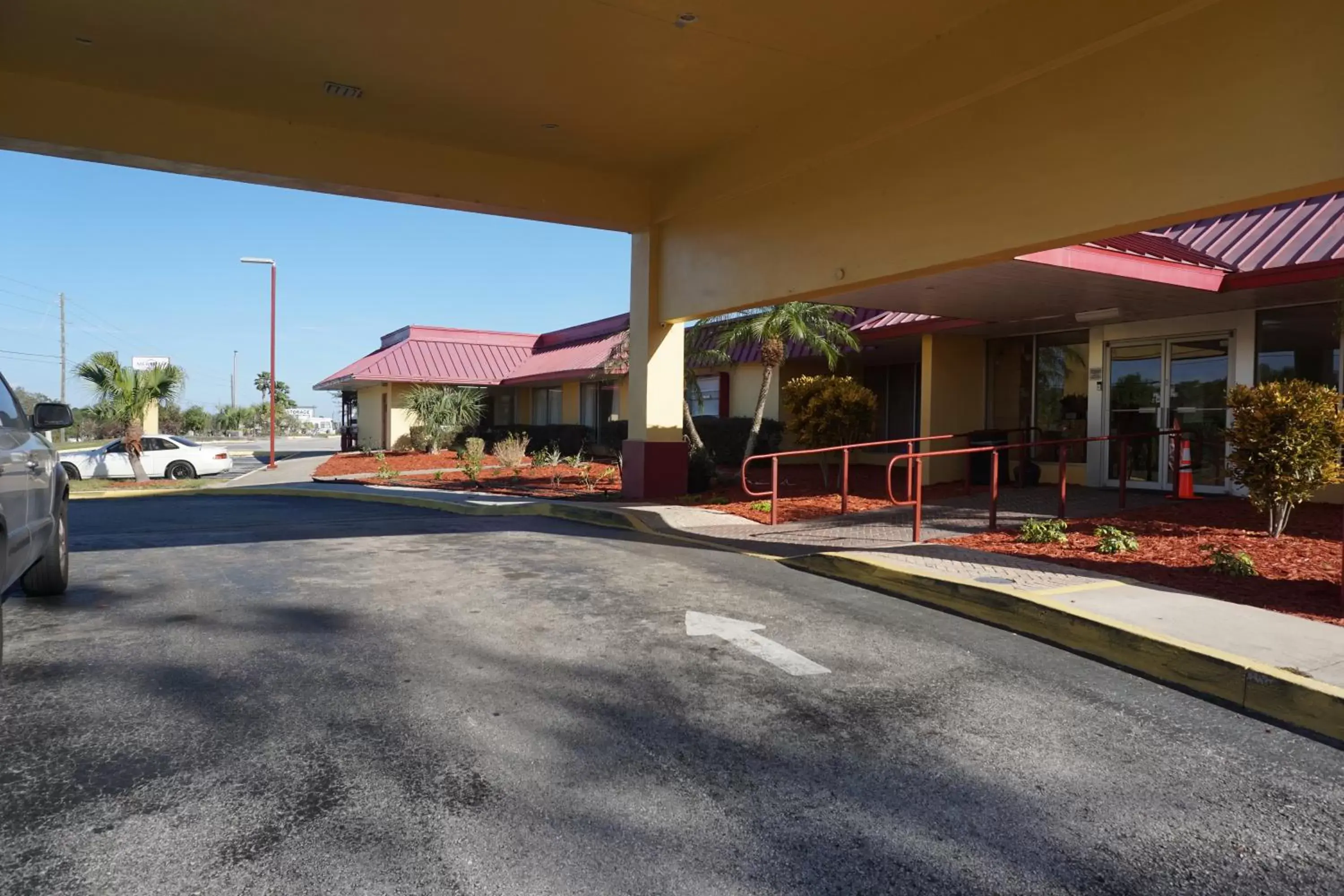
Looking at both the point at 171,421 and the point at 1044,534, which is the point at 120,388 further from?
the point at 171,421

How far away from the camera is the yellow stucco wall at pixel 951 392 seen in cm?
1569

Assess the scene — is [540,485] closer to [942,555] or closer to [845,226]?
[845,226]

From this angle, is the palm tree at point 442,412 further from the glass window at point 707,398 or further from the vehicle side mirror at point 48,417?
the vehicle side mirror at point 48,417

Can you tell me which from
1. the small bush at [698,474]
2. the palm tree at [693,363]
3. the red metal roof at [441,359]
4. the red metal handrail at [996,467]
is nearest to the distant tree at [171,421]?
the red metal roof at [441,359]

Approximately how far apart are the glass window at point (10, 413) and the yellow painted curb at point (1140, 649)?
6581 millimetres

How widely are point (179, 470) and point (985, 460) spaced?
22014mm

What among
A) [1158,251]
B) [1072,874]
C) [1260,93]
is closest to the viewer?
[1072,874]

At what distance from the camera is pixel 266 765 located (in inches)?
139

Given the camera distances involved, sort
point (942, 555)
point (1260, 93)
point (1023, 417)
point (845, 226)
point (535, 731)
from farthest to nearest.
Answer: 1. point (1023, 417)
2. point (845, 226)
3. point (942, 555)
4. point (1260, 93)
5. point (535, 731)

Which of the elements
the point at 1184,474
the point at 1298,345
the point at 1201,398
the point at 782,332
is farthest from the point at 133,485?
the point at 1298,345

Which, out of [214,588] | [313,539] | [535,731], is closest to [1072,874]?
[535,731]

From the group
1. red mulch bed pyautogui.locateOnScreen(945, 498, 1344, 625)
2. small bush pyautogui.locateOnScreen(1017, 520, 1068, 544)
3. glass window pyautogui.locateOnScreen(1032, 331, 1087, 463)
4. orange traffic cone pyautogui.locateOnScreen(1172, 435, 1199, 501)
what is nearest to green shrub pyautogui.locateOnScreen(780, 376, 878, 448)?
glass window pyautogui.locateOnScreen(1032, 331, 1087, 463)

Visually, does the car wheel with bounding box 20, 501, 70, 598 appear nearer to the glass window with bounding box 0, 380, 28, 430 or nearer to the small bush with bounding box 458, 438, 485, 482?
the glass window with bounding box 0, 380, 28, 430

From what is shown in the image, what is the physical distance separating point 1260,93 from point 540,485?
14543 millimetres
